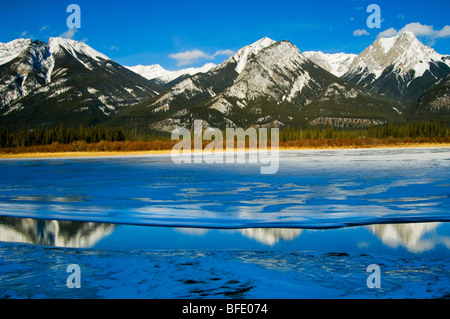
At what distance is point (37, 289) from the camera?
7.20m

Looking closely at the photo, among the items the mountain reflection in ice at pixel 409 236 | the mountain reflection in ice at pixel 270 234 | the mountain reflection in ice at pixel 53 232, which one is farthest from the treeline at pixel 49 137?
the mountain reflection in ice at pixel 409 236

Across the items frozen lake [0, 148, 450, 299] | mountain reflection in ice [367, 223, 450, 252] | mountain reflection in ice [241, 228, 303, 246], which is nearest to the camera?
frozen lake [0, 148, 450, 299]

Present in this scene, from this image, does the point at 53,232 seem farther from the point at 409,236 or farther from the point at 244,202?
the point at 409,236

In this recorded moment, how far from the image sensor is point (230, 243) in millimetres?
10609

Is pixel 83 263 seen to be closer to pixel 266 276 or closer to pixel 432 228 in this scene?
pixel 266 276

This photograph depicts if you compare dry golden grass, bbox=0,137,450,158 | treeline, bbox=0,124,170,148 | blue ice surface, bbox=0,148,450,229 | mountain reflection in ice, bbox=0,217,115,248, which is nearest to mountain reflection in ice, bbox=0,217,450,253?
mountain reflection in ice, bbox=0,217,115,248

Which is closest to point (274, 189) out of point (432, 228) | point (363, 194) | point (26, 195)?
point (363, 194)

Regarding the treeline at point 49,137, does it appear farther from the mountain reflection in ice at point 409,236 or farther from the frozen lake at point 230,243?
the mountain reflection in ice at point 409,236

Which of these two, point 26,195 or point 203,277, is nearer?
point 203,277

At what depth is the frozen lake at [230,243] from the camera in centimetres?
725

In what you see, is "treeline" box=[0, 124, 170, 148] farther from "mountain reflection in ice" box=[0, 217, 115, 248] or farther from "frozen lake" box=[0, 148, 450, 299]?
"mountain reflection in ice" box=[0, 217, 115, 248]

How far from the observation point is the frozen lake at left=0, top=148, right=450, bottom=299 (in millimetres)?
7246

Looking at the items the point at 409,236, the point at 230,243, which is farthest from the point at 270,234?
the point at 409,236
